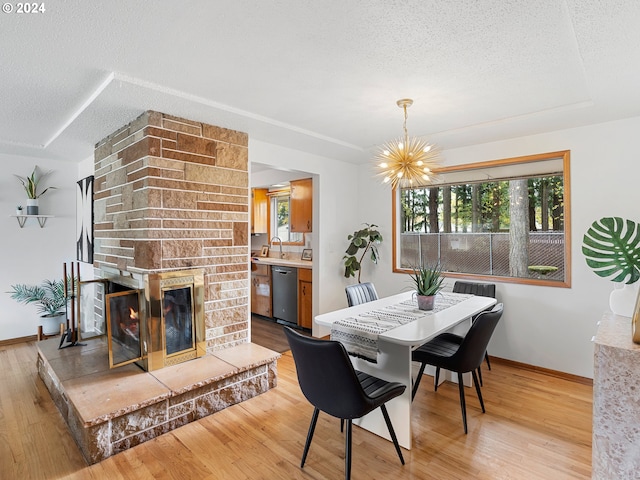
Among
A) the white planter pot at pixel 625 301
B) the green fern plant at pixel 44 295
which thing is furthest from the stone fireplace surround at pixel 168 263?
the white planter pot at pixel 625 301

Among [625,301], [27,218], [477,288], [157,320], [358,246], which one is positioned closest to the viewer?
[625,301]

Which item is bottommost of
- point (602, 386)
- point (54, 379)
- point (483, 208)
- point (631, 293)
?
point (54, 379)

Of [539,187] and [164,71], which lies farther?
[539,187]

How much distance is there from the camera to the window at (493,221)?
3.33m

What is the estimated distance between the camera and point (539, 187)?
3412mm

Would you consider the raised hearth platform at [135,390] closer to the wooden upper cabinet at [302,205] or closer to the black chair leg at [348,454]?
the black chair leg at [348,454]

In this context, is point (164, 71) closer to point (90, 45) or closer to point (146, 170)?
point (90, 45)

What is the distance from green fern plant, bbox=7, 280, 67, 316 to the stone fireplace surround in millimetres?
1339

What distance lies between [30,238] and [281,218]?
3.44 meters

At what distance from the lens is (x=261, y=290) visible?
5316mm

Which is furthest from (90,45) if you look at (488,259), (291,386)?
(488,259)

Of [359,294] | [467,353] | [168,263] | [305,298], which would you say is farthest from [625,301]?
[305,298]

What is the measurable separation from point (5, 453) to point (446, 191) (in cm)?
437

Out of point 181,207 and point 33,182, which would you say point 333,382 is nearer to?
point 181,207
